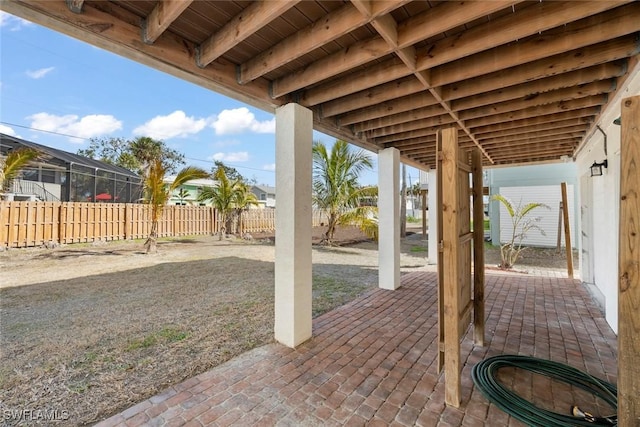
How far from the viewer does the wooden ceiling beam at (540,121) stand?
140 inches

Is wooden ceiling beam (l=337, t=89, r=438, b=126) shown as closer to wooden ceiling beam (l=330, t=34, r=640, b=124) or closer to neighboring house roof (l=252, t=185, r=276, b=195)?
wooden ceiling beam (l=330, t=34, r=640, b=124)

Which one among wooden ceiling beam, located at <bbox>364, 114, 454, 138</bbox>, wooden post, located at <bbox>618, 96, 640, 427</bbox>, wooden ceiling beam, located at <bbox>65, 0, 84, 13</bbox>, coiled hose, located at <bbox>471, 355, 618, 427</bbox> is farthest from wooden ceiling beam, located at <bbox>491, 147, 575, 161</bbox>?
wooden ceiling beam, located at <bbox>65, 0, 84, 13</bbox>

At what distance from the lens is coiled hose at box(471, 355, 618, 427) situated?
72.3 inches

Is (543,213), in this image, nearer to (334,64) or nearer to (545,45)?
(545,45)

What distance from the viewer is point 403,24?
2010 millimetres

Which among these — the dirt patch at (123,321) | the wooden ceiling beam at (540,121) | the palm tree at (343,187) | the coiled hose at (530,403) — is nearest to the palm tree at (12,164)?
the dirt patch at (123,321)

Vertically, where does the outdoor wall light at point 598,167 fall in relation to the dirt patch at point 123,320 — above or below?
above

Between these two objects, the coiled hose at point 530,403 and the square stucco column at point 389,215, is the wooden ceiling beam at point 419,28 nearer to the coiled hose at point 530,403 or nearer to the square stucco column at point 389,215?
the square stucco column at point 389,215

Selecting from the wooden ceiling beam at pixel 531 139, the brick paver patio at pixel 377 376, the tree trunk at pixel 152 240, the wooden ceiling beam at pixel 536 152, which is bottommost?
the brick paver patio at pixel 377 376

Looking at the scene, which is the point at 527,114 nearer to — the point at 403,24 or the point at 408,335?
the point at 403,24

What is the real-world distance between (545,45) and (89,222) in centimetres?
1357

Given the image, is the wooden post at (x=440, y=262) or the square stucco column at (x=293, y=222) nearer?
the wooden post at (x=440, y=262)

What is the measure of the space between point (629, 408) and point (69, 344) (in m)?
4.59

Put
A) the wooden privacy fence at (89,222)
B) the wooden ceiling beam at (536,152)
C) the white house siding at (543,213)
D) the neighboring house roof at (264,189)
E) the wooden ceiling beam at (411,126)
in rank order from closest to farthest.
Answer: the wooden ceiling beam at (411,126) < the wooden ceiling beam at (536,152) < the wooden privacy fence at (89,222) < the white house siding at (543,213) < the neighboring house roof at (264,189)
